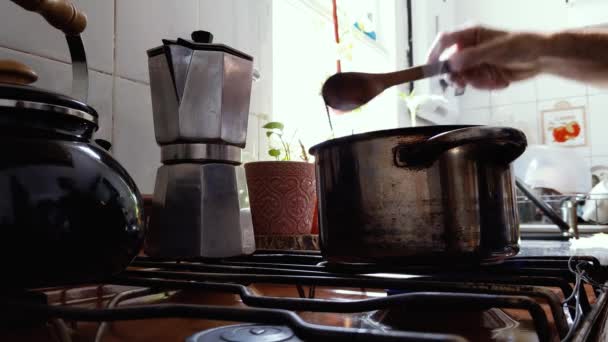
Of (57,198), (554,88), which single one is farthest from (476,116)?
(57,198)

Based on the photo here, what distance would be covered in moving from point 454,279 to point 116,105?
551 millimetres

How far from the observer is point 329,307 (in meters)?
0.24

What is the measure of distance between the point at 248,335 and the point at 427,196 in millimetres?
204

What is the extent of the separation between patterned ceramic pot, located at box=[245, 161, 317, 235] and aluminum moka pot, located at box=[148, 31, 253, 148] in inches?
4.6

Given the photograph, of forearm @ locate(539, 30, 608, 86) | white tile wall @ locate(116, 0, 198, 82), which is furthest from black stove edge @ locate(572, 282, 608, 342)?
forearm @ locate(539, 30, 608, 86)

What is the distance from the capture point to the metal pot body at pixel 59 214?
302mm

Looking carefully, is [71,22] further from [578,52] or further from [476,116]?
[476,116]

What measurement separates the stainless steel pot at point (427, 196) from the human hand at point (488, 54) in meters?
0.57

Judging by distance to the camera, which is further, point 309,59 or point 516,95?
point 516,95

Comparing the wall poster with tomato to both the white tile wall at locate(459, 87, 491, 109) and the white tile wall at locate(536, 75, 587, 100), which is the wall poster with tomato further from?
the white tile wall at locate(459, 87, 491, 109)

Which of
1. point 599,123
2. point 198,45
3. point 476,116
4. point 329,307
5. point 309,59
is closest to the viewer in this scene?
point 329,307

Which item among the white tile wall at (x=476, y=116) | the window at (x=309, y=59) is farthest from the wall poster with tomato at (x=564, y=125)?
the window at (x=309, y=59)

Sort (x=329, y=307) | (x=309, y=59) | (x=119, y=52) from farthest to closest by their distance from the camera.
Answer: (x=309, y=59), (x=119, y=52), (x=329, y=307)

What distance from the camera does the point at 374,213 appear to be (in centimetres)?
41
